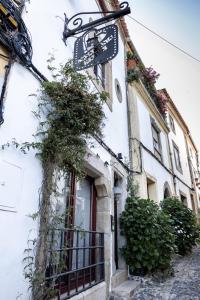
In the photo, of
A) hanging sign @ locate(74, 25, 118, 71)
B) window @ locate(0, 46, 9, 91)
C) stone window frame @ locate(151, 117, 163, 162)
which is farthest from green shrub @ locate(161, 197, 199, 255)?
window @ locate(0, 46, 9, 91)

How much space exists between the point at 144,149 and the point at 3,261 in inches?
247

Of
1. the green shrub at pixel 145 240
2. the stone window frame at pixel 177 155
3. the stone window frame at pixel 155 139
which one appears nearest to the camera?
the green shrub at pixel 145 240

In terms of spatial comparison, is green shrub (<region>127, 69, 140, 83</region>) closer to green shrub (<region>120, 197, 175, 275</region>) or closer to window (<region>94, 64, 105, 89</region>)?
window (<region>94, 64, 105, 89</region>)

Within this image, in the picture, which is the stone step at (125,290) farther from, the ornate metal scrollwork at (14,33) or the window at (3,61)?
the ornate metal scrollwork at (14,33)

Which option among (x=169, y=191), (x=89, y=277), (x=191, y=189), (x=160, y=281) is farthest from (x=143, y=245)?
(x=191, y=189)

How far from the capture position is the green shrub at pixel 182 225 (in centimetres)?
733

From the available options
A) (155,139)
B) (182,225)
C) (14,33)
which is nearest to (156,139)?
(155,139)

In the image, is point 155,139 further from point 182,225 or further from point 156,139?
point 182,225

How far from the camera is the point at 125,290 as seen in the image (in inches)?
162

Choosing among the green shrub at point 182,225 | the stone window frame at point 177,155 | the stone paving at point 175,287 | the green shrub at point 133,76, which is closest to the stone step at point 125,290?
the stone paving at point 175,287

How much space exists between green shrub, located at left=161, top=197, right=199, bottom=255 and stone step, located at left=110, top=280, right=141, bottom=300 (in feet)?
9.53

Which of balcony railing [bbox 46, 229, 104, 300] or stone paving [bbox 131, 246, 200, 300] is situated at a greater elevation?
balcony railing [bbox 46, 229, 104, 300]

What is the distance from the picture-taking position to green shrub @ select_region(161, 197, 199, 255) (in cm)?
733

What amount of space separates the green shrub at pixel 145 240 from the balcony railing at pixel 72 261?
3.65ft
